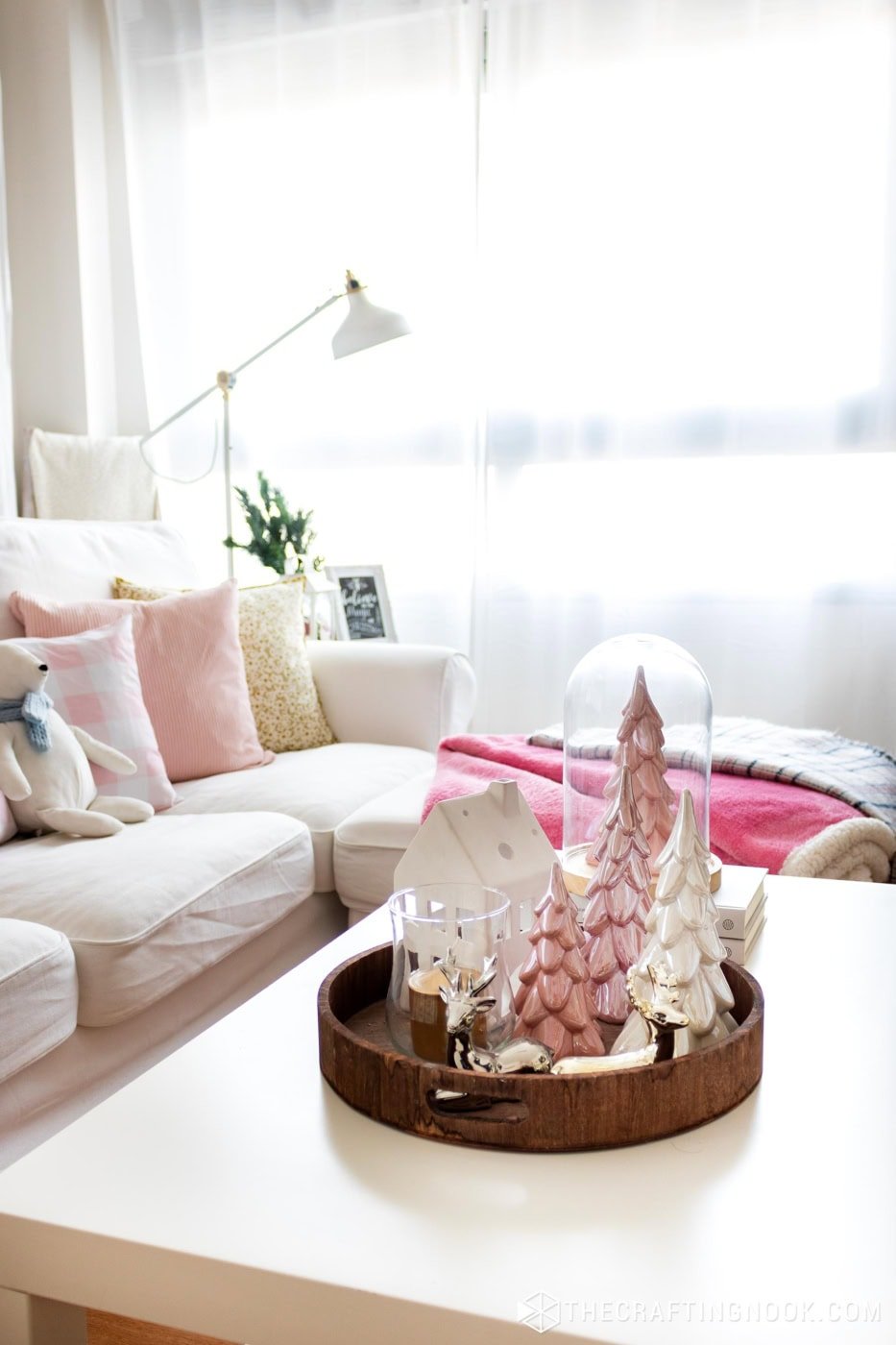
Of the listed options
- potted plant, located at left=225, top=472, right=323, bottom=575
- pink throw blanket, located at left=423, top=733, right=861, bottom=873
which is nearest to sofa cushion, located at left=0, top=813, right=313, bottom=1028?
pink throw blanket, located at left=423, top=733, right=861, bottom=873

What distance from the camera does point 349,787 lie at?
2078mm

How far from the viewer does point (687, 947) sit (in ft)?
2.61

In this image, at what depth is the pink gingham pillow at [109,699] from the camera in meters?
1.87

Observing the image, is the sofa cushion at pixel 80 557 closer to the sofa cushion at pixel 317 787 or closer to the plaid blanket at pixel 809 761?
the sofa cushion at pixel 317 787

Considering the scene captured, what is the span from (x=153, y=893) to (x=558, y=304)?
2.10 metres

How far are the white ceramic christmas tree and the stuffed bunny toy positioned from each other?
115 centimetres

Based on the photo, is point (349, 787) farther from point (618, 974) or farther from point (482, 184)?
point (482, 184)

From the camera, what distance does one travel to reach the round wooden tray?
70 cm

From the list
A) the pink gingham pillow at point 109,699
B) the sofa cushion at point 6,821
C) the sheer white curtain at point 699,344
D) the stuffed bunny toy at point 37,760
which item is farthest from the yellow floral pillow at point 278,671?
the sheer white curtain at point 699,344

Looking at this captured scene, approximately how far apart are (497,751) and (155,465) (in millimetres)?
1760

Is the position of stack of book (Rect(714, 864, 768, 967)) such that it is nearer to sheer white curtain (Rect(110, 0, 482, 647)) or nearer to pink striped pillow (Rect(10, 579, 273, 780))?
pink striped pillow (Rect(10, 579, 273, 780))

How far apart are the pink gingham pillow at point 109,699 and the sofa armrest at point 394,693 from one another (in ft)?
1.80
